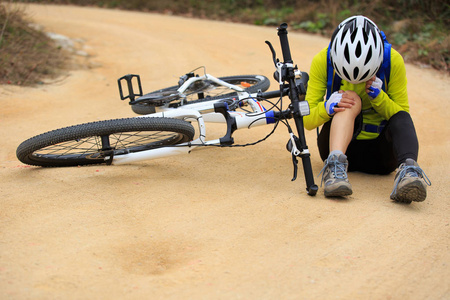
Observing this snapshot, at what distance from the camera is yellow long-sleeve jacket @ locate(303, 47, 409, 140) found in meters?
3.22

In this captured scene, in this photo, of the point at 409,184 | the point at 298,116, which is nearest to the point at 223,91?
the point at 298,116

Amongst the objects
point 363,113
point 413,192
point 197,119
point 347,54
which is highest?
point 347,54

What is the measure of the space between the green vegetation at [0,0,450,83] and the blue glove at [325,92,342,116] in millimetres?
4491

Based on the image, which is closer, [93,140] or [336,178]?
[336,178]

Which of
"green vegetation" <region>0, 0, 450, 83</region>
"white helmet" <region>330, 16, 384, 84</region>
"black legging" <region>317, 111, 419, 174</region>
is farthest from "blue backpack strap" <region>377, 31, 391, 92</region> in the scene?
"green vegetation" <region>0, 0, 450, 83</region>

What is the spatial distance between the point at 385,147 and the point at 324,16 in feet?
23.6

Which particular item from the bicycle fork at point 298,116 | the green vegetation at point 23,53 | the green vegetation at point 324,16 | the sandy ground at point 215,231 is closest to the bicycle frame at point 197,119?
the sandy ground at point 215,231

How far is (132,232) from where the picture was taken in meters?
2.59

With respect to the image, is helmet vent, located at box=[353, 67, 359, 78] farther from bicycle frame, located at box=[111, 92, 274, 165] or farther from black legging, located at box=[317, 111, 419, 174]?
bicycle frame, located at box=[111, 92, 274, 165]

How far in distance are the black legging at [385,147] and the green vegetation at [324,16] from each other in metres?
4.16

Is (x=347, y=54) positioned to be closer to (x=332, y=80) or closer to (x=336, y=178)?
(x=332, y=80)

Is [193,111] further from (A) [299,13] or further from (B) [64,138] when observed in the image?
(A) [299,13]

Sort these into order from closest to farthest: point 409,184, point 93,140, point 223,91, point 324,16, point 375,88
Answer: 1. point 409,184
2. point 375,88
3. point 93,140
4. point 223,91
5. point 324,16

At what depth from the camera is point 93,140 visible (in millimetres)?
3346
